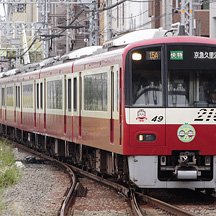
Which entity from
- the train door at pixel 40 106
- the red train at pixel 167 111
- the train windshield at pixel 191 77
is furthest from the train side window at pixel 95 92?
the train door at pixel 40 106

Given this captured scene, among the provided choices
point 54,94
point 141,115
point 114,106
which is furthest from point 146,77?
point 54,94

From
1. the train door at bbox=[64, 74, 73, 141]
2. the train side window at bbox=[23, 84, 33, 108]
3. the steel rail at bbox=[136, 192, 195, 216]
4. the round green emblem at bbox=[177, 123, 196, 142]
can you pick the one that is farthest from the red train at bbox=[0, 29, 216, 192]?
the train side window at bbox=[23, 84, 33, 108]

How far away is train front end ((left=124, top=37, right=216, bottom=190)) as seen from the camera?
33.7 feet

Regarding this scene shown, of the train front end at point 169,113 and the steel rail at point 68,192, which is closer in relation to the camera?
the steel rail at point 68,192

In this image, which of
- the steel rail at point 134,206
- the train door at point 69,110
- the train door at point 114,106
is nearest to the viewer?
the steel rail at point 134,206

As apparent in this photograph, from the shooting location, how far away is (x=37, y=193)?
38.7 ft

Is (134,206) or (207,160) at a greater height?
(207,160)

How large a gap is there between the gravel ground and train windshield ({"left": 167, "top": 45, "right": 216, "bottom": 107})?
2491mm

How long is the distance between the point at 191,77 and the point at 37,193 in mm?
3485

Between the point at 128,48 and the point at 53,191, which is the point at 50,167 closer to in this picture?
the point at 53,191

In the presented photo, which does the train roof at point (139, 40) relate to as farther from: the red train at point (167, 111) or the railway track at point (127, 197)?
the railway track at point (127, 197)

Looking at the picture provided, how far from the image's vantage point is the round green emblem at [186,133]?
10.3 meters

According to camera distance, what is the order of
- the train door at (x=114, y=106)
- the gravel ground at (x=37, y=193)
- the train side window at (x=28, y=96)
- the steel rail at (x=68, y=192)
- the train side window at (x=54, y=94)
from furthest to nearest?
the train side window at (x=28, y=96), the train side window at (x=54, y=94), the train door at (x=114, y=106), the gravel ground at (x=37, y=193), the steel rail at (x=68, y=192)

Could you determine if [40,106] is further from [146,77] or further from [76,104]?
[146,77]
